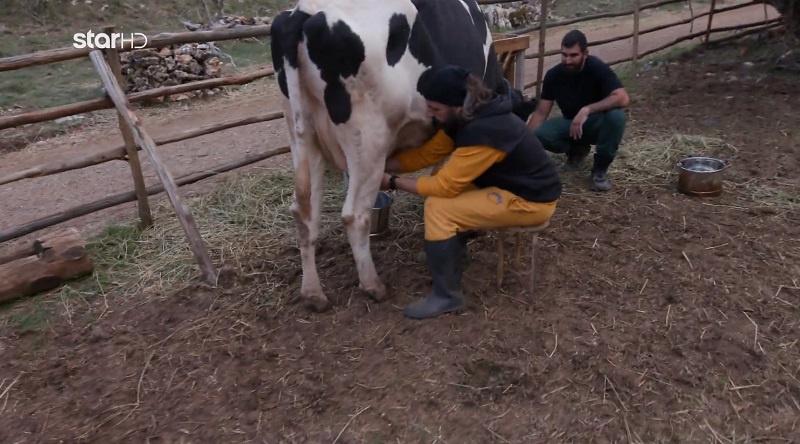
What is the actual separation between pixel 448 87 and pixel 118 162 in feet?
15.7

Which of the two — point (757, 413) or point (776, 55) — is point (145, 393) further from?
point (776, 55)

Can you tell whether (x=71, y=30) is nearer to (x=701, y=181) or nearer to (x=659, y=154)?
(x=659, y=154)

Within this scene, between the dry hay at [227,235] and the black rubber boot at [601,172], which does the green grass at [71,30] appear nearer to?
the dry hay at [227,235]

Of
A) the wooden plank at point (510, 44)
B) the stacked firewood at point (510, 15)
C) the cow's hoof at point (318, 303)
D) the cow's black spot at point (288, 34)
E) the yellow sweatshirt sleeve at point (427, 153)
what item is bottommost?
the stacked firewood at point (510, 15)

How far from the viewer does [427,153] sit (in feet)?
11.9

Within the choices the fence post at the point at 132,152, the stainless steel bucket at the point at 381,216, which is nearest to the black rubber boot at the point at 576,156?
the stainless steel bucket at the point at 381,216

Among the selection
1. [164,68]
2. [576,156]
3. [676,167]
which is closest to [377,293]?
[576,156]

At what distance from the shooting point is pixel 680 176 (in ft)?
15.3

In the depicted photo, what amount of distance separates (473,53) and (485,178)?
902 millimetres

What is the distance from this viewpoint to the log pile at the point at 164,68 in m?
9.28

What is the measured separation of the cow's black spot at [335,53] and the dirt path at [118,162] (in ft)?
8.47

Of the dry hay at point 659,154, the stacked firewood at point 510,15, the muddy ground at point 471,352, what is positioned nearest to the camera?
the muddy ground at point 471,352

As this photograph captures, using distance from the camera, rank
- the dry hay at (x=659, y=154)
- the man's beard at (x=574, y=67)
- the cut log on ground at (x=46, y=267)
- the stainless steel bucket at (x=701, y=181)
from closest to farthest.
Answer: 1. the cut log on ground at (x=46, y=267)
2. the stainless steel bucket at (x=701, y=181)
3. the man's beard at (x=574, y=67)
4. the dry hay at (x=659, y=154)

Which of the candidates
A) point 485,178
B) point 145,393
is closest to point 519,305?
point 485,178
